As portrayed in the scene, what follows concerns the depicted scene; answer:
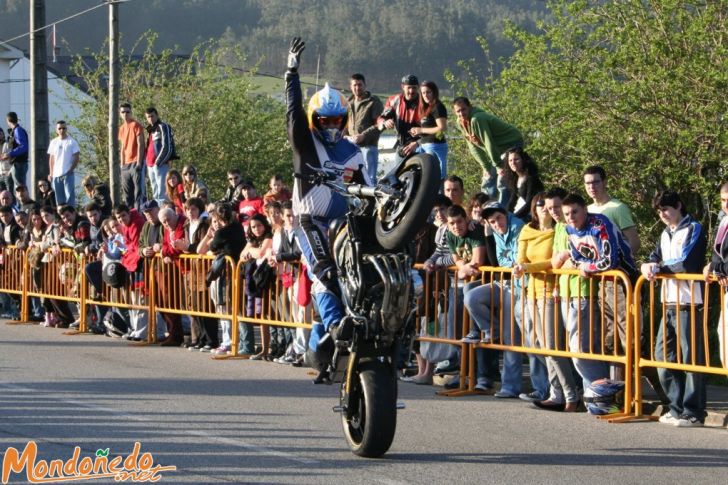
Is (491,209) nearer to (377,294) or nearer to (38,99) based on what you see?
(377,294)

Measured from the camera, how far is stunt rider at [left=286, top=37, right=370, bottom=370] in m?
8.98

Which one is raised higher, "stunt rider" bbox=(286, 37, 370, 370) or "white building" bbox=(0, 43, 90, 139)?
"white building" bbox=(0, 43, 90, 139)

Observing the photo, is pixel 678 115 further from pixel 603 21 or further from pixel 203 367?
pixel 203 367

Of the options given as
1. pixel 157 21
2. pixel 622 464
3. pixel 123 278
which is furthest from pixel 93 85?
pixel 157 21

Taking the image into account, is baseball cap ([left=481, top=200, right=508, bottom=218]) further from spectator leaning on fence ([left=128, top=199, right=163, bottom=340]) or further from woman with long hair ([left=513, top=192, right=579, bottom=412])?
spectator leaning on fence ([left=128, top=199, right=163, bottom=340])

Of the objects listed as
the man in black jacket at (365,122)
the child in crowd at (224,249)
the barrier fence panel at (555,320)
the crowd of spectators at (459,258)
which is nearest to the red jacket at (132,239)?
the crowd of spectators at (459,258)

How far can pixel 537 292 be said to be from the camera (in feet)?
36.8

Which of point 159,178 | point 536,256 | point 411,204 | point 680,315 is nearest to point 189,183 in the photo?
point 159,178

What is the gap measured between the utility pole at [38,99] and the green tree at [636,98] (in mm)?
9916

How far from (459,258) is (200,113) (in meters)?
26.4

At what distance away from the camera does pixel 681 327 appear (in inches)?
395

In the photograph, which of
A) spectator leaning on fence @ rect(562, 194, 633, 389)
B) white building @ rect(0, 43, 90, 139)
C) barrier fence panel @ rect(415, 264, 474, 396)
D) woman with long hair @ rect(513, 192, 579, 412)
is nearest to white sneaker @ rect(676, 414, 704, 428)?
spectator leaning on fence @ rect(562, 194, 633, 389)

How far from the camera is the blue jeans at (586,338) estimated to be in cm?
1066

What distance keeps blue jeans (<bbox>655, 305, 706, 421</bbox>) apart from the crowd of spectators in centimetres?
1
